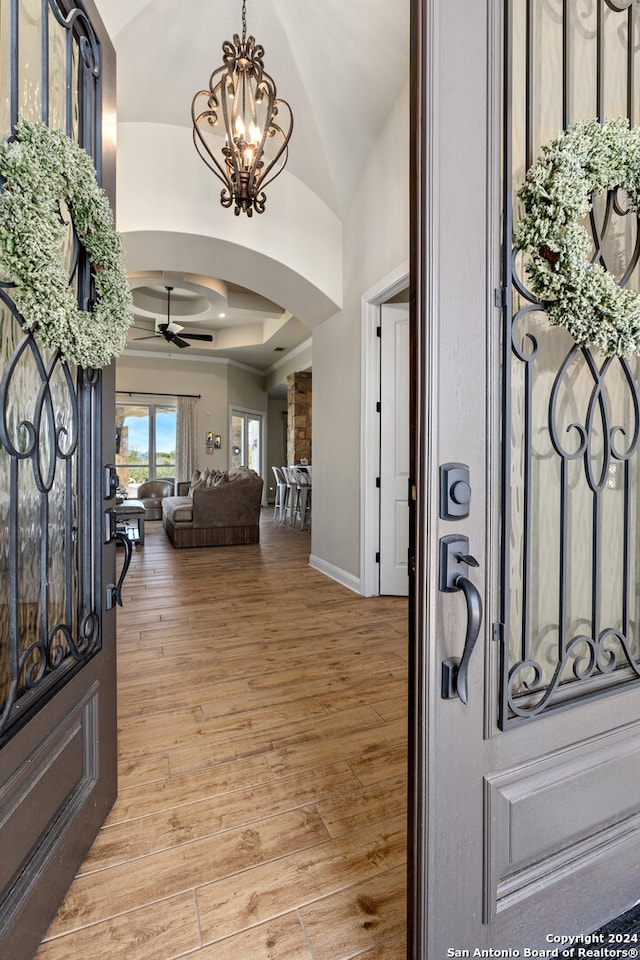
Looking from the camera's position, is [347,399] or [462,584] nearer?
[462,584]

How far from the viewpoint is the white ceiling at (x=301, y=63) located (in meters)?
2.73

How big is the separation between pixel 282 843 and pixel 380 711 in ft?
2.66

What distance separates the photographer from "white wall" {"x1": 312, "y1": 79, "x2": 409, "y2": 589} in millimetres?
3322

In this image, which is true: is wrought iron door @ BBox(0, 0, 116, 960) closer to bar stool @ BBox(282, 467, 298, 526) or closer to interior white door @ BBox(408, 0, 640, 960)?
interior white door @ BBox(408, 0, 640, 960)

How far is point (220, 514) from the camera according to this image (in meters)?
6.03

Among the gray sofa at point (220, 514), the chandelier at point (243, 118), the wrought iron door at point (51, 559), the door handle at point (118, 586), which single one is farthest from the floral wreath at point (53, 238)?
the gray sofa at point (220, 514)

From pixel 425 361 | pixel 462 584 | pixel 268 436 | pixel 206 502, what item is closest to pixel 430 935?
pixel 462 584

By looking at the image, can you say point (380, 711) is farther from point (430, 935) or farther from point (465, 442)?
point (465, 442)

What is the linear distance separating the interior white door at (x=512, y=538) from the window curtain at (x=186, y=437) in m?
9.33

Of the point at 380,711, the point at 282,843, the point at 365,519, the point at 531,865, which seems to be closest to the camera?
the point at 531,865

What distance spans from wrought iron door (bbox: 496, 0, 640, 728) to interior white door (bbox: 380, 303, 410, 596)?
2649 millimetres

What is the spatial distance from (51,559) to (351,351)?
339cm

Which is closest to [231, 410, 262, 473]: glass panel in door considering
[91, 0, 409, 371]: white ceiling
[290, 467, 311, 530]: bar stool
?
[290, 467, 311, 530]: bar stool

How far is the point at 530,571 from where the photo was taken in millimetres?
1056
